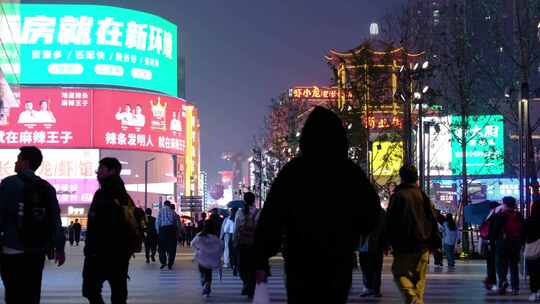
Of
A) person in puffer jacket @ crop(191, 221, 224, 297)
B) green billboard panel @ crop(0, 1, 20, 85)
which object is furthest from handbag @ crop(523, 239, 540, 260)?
green billboard panel @ crop(0, 1, 20, 85)

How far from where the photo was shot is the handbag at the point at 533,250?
1484cm

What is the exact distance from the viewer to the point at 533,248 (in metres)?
14.9

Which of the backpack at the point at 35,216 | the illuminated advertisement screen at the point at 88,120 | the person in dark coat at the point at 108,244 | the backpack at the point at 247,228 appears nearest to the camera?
the backpack at the point at 35,216

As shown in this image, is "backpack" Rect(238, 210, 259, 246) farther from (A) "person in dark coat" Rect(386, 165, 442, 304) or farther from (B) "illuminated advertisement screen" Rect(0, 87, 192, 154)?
(B) "illuminated advertisement screen" Rect(0, 87, 192, 154)

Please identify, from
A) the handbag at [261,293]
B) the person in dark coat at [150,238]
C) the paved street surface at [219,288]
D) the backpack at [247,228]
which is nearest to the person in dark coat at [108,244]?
the handbag at [261,293]

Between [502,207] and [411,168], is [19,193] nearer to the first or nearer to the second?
[411,168]

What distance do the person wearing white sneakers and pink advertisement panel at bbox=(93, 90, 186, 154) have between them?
78.8 m

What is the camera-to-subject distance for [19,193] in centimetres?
Answer: 839

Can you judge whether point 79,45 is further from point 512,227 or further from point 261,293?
point 261,293

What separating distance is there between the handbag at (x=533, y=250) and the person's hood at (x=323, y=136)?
9.69m

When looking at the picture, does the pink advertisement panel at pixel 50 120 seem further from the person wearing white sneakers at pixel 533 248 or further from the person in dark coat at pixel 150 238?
the person wearing white sneakers at pixel 533 248

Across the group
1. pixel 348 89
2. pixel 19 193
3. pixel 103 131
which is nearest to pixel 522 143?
pixel 348 89

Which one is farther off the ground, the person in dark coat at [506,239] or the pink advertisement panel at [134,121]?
the pink advertisement panel at [134,121]

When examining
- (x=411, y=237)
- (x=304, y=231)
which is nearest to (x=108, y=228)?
(x=411, y=237)
